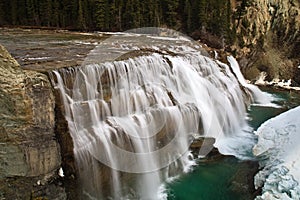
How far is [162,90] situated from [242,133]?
428cm

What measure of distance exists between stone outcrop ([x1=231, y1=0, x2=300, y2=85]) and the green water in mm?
16867

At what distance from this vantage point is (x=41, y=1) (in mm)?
29859

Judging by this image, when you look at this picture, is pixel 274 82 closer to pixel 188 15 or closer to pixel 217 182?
pixel 188 15

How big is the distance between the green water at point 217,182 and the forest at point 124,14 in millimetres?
18534

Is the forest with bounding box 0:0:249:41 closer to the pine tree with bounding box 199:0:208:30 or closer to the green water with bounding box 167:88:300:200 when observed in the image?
the pine tree with bounding box 199:0:208:30

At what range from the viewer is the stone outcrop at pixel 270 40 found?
88.7 ft

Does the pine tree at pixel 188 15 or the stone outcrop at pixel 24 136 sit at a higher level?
the pine tree at pixel 188 15

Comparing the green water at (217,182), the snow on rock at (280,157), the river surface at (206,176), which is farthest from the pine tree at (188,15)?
the green water at (217,182)

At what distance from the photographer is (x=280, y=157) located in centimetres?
890

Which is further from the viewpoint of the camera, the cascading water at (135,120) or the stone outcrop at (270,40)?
the stone outcrop at (270,40)

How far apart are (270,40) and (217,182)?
24.3 metres

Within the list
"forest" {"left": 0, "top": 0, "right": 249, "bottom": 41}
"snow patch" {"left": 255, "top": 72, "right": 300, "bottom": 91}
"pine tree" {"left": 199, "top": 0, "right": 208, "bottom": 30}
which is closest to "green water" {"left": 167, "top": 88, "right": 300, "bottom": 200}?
"snow patch" {"left": 255, "top": 72, "right": 300, "bottom": 91}

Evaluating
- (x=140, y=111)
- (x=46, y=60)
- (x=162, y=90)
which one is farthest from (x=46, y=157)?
(x=162, y=90)

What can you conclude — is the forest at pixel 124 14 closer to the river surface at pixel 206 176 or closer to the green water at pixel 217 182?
the river surface at pixel 206 176
